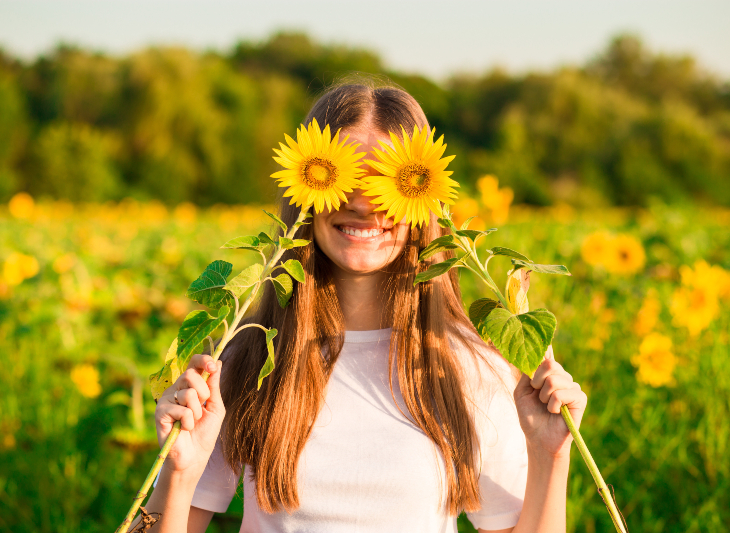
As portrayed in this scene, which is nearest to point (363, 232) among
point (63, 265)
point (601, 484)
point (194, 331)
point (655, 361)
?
point (194, 331)

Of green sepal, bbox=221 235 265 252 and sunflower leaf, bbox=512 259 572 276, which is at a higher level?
sunflower leaf, bbox=512 259 572 276

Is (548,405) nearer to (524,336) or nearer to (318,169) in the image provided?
(524,336)

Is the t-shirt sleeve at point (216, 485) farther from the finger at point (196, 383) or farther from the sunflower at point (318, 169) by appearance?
the sunflower at point (318, 169)

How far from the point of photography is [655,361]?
80.7 inches

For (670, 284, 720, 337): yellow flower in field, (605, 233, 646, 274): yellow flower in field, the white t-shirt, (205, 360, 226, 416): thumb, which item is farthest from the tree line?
(205, 360, 226, 416): thumb

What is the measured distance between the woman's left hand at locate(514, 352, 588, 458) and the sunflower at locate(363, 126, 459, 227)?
307 millimetres

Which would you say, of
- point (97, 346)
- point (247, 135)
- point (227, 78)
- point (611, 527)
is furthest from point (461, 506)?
point (227, 78)

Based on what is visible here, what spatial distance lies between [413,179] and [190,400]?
1.60ft

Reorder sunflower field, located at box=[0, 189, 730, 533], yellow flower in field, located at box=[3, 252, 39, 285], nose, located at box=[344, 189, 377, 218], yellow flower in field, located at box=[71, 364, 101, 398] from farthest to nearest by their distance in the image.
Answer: yellow flower in field, located at box=[3, 252, 39, 285], yellow flower in field, located at box=[71, 364, 101, 398], sunflower field, located at box=[0, 189, 730, 533], nose, located at box=[344, 189, 377, 218]

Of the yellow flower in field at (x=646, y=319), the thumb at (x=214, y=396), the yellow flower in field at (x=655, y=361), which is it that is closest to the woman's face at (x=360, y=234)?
the thumb at (x=214, y=396)

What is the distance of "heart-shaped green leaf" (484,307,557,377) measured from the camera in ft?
2.66

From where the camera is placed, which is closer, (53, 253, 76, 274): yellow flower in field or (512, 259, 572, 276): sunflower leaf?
(512, 259, 572, 276): sunflower leaf

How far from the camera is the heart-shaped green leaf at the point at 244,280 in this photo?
866 mm

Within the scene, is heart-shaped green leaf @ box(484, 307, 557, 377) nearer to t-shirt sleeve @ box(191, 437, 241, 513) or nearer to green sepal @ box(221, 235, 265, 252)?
green sepal @ box(221, 235, 265, 252)
